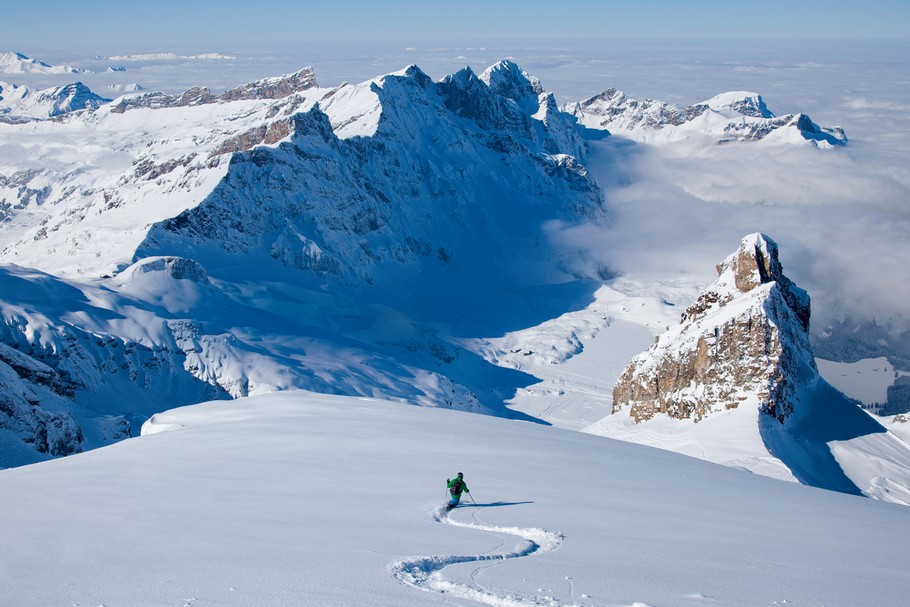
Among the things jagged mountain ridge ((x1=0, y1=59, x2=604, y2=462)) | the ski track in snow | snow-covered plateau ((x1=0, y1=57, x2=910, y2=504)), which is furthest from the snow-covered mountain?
jagged mountain ridge ((x1=0, y1=59, x2=604, y2=462))

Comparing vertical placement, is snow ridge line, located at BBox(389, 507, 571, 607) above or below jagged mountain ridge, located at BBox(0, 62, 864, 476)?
above

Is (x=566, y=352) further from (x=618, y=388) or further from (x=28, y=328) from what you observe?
(x=28, y=328)

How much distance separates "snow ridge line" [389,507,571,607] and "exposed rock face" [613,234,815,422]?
48651 mm

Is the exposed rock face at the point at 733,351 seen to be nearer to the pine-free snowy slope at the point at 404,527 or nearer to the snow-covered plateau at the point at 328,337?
the snow-covered plateau at the point at 328,337

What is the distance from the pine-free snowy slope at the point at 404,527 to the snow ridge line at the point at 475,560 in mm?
86

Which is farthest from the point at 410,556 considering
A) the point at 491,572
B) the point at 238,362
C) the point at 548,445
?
the point at 238,362

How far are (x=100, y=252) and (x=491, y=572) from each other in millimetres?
158578

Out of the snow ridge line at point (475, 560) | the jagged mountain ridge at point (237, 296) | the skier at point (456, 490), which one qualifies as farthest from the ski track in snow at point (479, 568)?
the jagged mountain ridge at point (237, 296)

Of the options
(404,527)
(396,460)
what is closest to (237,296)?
(396,460)

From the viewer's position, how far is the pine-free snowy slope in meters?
12.2

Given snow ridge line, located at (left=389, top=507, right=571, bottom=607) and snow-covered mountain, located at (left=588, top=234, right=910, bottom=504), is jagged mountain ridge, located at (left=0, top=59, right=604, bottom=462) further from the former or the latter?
snow-covered mountain, located at (left=588, top=234, right=910, bottom=504)

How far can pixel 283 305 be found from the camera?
149000 mm

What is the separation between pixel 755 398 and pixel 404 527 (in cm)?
5071

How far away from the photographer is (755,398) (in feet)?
198
